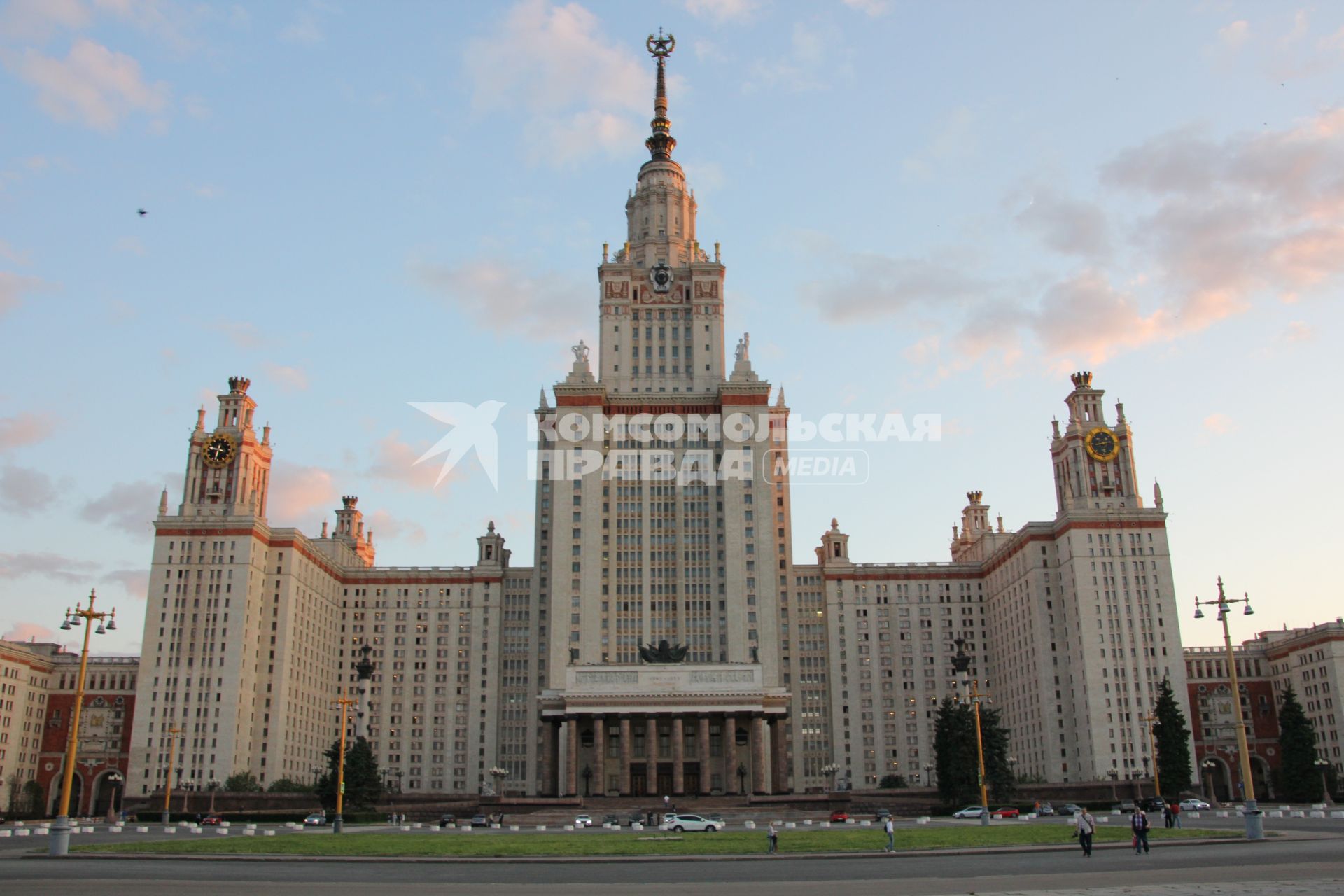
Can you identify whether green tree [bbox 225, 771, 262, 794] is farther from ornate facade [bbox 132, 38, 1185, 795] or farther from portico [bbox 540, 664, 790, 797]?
portico [bbox 540, 664, 790, 797]

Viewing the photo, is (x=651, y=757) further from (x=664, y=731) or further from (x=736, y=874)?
(x=736, y=874)

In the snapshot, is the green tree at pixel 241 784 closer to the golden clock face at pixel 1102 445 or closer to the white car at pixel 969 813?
the white car at pixel 969 813

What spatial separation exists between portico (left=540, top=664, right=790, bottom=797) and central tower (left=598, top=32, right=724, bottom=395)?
38.1 metres

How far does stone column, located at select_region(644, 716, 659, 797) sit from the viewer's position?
120 meters

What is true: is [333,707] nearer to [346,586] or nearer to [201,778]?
[346,586]

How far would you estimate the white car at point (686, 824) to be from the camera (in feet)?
236

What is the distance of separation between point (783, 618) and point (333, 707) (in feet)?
207

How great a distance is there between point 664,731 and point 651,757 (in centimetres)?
717

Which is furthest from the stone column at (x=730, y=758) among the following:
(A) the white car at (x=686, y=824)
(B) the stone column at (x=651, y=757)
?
(A) the white car at (x=686, y=824)

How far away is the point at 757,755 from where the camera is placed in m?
120

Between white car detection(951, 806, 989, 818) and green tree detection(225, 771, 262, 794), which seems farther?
green tree detection(225, 771, 262, 794)

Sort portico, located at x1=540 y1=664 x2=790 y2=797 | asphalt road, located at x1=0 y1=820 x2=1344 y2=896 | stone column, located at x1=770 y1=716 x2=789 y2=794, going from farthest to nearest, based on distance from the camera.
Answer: stone column, located at x1=770 y1=716 x2=789 y2=794
portico, located at x1=540 y1=664 x2=790 y2=797
asphalt road, located at x1=0 y1=820 x2=1344 y2=896

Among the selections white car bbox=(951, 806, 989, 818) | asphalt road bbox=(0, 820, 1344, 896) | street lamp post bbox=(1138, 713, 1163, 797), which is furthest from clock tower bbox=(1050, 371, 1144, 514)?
asphalt road bbox=(0, 820, 1344, 896)

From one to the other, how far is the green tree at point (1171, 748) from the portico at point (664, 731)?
3830 cm
